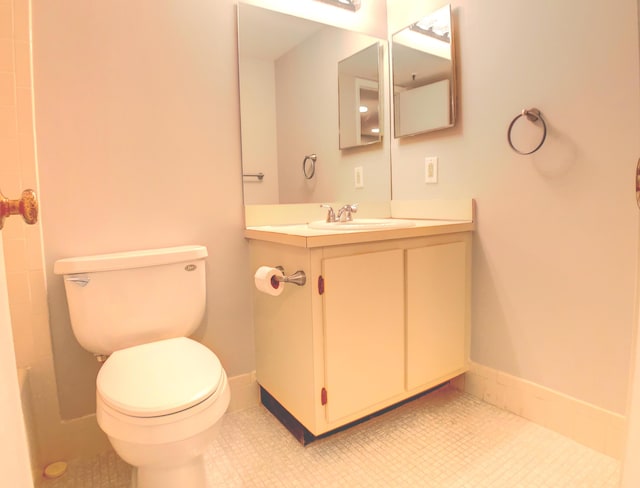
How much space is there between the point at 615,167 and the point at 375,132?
1.14m

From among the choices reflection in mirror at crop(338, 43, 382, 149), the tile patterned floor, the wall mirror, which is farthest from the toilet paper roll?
reflection in mirror at crop(338, 43, 382, 149)

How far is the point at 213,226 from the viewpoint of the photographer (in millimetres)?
1692

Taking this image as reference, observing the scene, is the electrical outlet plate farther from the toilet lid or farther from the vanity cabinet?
the toilet lid

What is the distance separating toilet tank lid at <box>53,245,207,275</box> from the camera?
1.28 metres

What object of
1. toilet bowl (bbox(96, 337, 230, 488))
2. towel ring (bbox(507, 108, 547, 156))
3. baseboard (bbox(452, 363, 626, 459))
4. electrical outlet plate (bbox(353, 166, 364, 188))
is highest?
towel ring (bbox(507, 108, 547, 156))

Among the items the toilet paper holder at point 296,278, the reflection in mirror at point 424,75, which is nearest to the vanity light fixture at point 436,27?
the reflection in mirror at point 424,75

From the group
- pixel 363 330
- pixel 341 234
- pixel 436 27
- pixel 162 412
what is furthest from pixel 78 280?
pixel 436 27

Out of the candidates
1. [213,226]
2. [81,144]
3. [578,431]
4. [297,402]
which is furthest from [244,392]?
[578,431]

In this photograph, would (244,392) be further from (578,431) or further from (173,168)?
(578,431)

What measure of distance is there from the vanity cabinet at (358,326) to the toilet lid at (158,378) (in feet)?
1.19

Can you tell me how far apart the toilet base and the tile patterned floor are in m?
0.24

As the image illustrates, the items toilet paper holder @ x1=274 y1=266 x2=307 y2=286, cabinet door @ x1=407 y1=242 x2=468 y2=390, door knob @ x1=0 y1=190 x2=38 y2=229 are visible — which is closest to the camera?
door knob @ x1=0 y1=190 x2=38 y2=229

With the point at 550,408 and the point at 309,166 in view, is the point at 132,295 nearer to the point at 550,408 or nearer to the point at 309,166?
the point at 309,166

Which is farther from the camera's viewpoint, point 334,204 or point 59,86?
point 334,204
